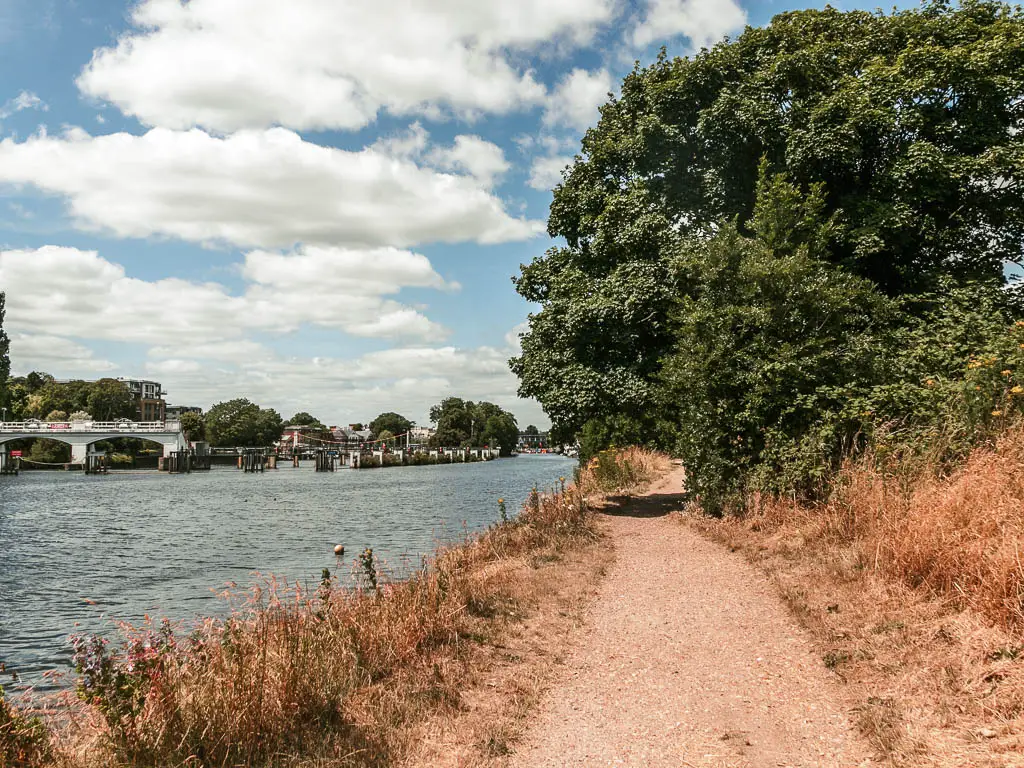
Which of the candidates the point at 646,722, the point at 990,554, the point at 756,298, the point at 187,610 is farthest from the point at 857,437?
the point at 187,610

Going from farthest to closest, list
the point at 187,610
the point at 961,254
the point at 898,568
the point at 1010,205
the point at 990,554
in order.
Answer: the point at 961,254 < the point at 1010,205 < the point at 187,610 < the point at 898,568 < the point at 990,554

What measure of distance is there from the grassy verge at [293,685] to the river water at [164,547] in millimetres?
1503

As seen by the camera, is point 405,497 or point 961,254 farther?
point 405,497

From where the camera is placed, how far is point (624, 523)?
16.7 m

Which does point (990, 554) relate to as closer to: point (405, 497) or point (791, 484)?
point (791, 484)

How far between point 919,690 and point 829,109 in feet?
49.1

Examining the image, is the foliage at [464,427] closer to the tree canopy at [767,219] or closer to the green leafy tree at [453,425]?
the green leafy tree at [453,425]

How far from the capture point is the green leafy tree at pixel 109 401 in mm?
120750

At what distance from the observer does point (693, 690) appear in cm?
615

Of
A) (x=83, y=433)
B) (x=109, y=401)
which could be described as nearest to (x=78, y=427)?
(x=83, y=433)

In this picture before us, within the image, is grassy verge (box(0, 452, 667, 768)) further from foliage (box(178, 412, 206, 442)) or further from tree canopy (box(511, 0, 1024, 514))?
foliage (box(178, 412, 206, 442))

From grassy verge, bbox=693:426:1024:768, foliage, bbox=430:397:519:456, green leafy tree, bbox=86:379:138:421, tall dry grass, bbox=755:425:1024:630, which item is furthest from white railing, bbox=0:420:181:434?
tall dry grass, bbox=755:425:1024:630

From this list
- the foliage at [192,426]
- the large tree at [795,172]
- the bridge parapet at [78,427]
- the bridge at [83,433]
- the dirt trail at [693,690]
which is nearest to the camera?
the dirt trail at [693,690]

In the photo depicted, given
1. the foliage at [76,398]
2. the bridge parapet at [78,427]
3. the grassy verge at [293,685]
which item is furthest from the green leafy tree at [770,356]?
the foliage at [76,398]
